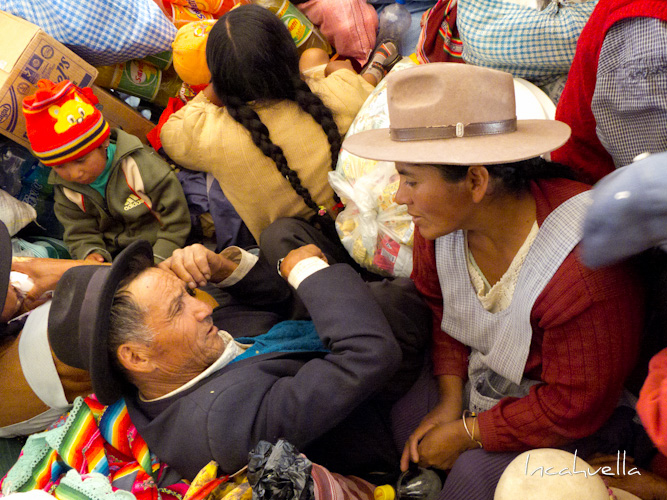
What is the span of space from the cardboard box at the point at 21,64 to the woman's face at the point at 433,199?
1.69 metres

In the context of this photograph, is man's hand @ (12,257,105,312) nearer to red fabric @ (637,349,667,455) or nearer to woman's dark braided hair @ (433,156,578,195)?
woman's dark braided hair @ (433,156,578,195)

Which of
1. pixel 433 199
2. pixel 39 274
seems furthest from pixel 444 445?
pixel 39 274

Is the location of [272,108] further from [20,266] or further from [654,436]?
[654,436]

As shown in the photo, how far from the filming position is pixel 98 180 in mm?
2203

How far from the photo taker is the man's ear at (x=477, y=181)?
1.18 metres

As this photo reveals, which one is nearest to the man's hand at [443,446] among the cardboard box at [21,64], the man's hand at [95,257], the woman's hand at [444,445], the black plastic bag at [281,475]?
the woman's hand at [444,445]

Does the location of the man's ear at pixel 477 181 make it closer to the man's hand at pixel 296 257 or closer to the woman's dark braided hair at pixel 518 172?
the woman's dark braided hair at pixel 518 172

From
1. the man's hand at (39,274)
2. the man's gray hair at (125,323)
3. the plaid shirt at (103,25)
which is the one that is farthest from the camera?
the plaid shirt at (103,25)

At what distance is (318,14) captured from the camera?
275 cm

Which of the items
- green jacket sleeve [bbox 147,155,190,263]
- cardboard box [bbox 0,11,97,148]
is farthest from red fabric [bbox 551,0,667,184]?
cardboard box [bbox 0,11,97,148]

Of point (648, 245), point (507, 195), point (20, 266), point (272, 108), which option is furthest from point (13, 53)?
point (648, 245)

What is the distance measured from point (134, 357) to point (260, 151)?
2.95 ft

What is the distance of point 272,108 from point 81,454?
1282mm

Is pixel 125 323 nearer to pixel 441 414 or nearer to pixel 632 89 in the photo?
pixel 441 414
